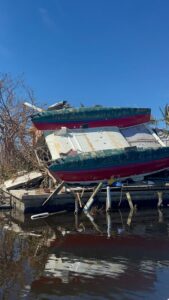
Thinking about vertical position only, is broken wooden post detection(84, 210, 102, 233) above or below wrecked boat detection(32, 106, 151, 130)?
below

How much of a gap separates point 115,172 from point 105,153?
3.71 ft

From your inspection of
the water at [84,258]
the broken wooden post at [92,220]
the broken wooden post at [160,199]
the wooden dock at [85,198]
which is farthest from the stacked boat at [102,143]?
the water at [84,258]

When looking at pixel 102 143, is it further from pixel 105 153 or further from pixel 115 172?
pixel 115 172

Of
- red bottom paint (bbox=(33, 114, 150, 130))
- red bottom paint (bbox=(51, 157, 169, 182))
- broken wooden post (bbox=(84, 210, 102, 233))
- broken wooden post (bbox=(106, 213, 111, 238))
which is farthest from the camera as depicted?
red bottom paint (bbox=(33, 114, 150, 130))

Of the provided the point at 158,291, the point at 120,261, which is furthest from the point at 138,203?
the point at 158,291

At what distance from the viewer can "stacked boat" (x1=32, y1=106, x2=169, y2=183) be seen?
20.5m

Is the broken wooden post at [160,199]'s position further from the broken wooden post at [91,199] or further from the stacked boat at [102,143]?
the broken wooden post at [91,199]

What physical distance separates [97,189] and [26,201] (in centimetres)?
A: 328

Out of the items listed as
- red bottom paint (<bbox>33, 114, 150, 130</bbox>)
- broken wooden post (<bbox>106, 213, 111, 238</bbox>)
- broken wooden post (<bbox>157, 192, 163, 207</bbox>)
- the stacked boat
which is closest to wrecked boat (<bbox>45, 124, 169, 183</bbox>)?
the stacked boat

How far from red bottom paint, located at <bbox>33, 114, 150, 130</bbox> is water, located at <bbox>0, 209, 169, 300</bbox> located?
7.66 meters

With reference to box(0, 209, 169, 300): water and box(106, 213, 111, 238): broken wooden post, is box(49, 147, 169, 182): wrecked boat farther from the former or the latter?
box(0, 209, 169, 300): water

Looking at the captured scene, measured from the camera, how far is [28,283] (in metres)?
8.24

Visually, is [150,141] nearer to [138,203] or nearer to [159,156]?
[159,156]

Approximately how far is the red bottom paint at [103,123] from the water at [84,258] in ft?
25.1
